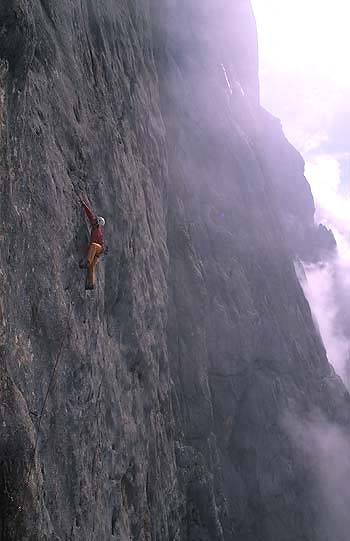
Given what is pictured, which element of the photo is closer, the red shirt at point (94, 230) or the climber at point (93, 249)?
the climber at point (93, 249)

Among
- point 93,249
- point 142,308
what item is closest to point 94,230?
point 93,249

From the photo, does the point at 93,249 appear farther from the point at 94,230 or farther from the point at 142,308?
the point at 142,308

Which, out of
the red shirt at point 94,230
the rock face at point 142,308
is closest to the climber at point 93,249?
the red shirt at point 94,230

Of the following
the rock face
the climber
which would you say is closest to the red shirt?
the climber

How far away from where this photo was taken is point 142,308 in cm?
1692

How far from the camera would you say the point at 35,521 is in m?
8.03

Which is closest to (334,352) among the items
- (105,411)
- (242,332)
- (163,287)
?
(242,332)

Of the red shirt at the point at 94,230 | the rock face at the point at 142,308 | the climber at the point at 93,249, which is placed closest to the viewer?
the rock face at the point at 142,308

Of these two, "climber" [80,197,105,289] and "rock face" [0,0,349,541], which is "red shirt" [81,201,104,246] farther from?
"rock face" [0,0,349,541]

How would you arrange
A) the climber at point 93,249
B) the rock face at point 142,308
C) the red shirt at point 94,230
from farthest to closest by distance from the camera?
the red shirt at point 94,230, the climber at point 93,249, the rock face at point 142,308

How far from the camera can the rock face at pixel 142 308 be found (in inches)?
364

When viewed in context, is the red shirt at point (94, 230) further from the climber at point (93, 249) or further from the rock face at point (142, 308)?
the rock face at point (142, 308)

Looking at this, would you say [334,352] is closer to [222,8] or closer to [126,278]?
[222,8]

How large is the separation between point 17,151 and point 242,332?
77.6 ft
